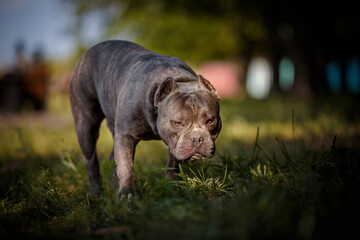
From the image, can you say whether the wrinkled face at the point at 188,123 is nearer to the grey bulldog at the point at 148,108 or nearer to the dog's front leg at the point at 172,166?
the grey bulldog at the point at 148,108

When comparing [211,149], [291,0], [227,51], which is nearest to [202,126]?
[211,149]

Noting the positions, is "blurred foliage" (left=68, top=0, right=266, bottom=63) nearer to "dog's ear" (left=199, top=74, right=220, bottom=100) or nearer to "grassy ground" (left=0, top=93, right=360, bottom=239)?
"dog's ear" (left=199, top=74, right=220, bottom=100)

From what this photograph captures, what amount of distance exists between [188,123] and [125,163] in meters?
0.72

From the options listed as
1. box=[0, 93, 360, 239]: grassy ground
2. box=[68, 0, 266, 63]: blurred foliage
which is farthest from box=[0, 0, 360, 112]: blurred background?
box=[0, 93, 360, 239]: grassy ground

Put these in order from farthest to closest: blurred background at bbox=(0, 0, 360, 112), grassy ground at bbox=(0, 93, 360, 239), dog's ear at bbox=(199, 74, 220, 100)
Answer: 1. blurred background at bbox=(0, 0, 360, 112)
2. dog's ear at bbox=(199, 74, 220, 100)
3. grassy ground at bbox=(0, 93, 360, 239)

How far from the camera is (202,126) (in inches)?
125

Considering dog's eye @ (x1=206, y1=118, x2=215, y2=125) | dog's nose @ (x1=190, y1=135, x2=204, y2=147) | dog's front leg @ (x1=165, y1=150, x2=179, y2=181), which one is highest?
dog's eye @ (x1=206, y1=118, x2=215, y2=125)

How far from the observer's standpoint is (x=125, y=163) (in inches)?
131

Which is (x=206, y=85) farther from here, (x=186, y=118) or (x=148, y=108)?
(x=148, y=108)

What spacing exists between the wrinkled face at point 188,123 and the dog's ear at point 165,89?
6 centimetres

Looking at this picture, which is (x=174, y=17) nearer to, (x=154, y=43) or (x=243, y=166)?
(x=154, y=43)

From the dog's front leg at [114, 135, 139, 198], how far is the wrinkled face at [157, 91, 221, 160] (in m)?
0.37

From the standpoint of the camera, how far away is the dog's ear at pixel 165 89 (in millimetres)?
3175

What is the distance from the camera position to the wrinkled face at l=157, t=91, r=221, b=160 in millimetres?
3088
